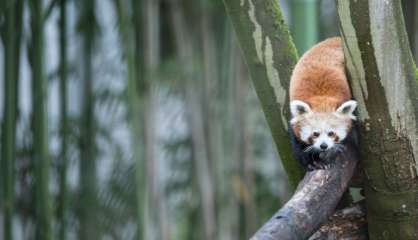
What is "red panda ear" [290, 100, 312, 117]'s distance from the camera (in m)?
2.53

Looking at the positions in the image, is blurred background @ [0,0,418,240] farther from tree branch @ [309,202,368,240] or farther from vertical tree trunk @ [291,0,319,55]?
tree branch @ [309,202,368,240]

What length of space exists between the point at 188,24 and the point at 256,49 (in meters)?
3.46

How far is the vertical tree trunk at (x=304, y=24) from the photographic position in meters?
3.61

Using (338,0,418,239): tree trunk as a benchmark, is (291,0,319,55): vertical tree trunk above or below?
above

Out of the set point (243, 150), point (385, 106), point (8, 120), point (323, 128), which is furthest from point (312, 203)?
point (243, 150)

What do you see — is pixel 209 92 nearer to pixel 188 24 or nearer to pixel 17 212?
pixel 188 24

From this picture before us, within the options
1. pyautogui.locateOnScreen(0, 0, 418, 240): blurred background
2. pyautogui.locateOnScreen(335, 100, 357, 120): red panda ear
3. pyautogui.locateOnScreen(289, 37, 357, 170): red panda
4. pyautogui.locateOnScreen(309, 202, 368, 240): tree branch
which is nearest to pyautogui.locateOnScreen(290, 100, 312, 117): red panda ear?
pyautogui.locateOnScreen(289, 37, 357, 170): red panda

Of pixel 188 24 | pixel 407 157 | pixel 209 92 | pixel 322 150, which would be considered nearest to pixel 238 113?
pixel 209 92

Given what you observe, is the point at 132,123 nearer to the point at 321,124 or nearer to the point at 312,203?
the point at 321,124

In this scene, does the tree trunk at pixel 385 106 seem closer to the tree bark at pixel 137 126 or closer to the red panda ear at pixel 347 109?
the red panda ear at pixel 347 109

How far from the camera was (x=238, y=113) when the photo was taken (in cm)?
559

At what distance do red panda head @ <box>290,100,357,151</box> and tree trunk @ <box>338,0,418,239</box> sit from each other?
24cm

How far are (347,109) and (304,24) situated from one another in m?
1.23

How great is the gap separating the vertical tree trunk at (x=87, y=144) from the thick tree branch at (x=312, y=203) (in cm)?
283
